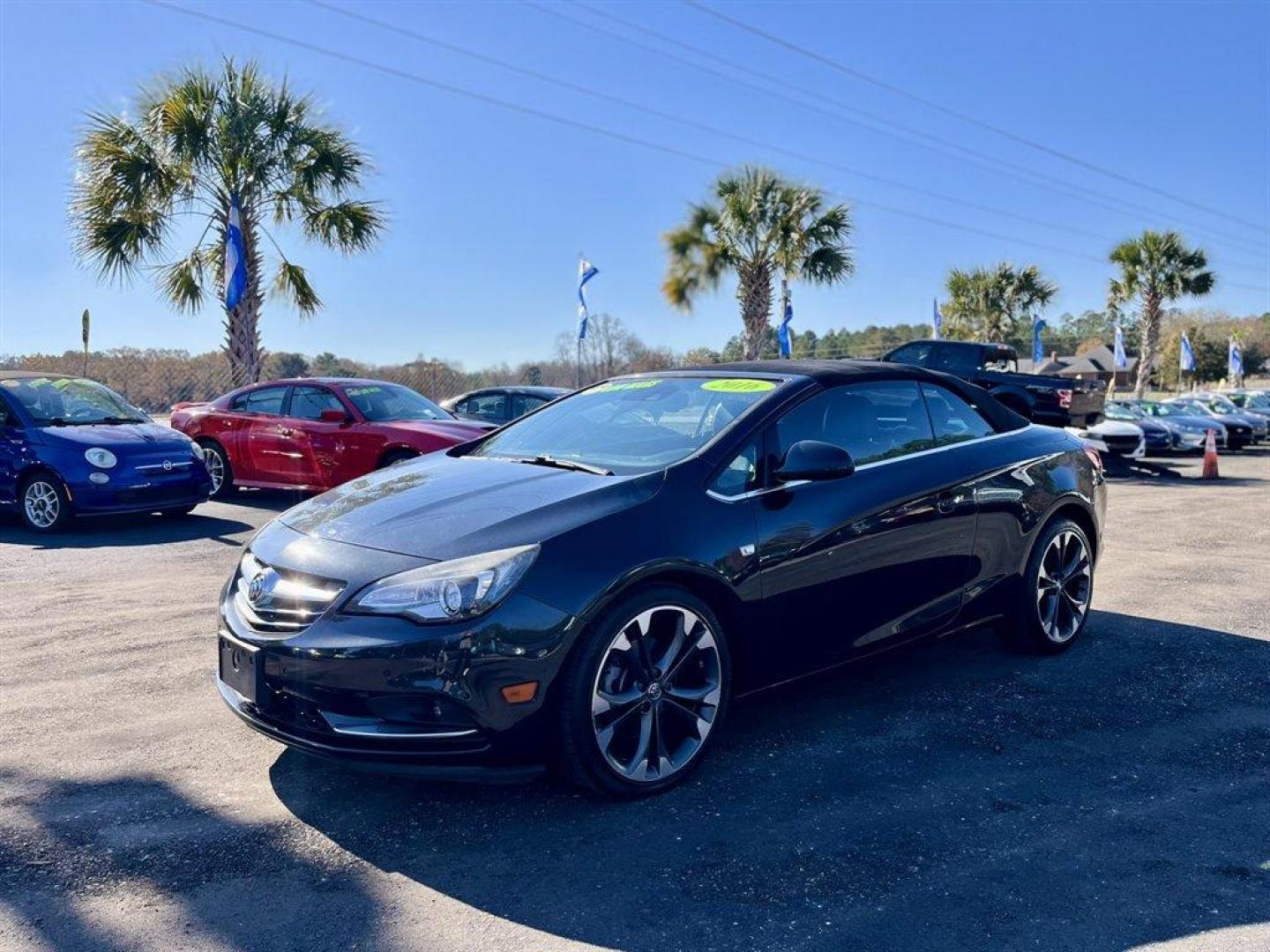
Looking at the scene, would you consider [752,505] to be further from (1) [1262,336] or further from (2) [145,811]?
(1) [1262,336]

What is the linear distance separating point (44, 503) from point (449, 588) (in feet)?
25.4

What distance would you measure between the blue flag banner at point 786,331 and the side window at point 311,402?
15.3 metres

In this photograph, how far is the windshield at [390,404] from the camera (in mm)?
10711

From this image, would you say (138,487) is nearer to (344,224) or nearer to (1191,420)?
(344,224)

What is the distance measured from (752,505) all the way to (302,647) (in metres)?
1.66

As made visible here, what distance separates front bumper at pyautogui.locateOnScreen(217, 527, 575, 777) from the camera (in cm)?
310

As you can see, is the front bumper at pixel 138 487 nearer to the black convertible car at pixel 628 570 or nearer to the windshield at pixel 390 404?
the windshield at pixel 390 404

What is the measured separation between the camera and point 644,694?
3.44m

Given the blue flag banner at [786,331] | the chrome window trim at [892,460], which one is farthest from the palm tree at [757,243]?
the chrome window trim at [892,460]

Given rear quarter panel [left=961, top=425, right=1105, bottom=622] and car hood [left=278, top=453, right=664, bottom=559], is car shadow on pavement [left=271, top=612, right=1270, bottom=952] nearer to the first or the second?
rear quarter panel [left=961, top=425, right=1105, bottom=622]

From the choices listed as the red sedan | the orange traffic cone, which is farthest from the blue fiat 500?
the orange traffic cone

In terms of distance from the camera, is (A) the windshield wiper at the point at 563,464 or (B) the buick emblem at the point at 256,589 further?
(A) the windshield wiper at the point at 563,464

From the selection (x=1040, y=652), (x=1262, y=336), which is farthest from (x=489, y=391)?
(x=1262, y=336)

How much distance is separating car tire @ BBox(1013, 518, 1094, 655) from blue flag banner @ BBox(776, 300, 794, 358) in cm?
1944
